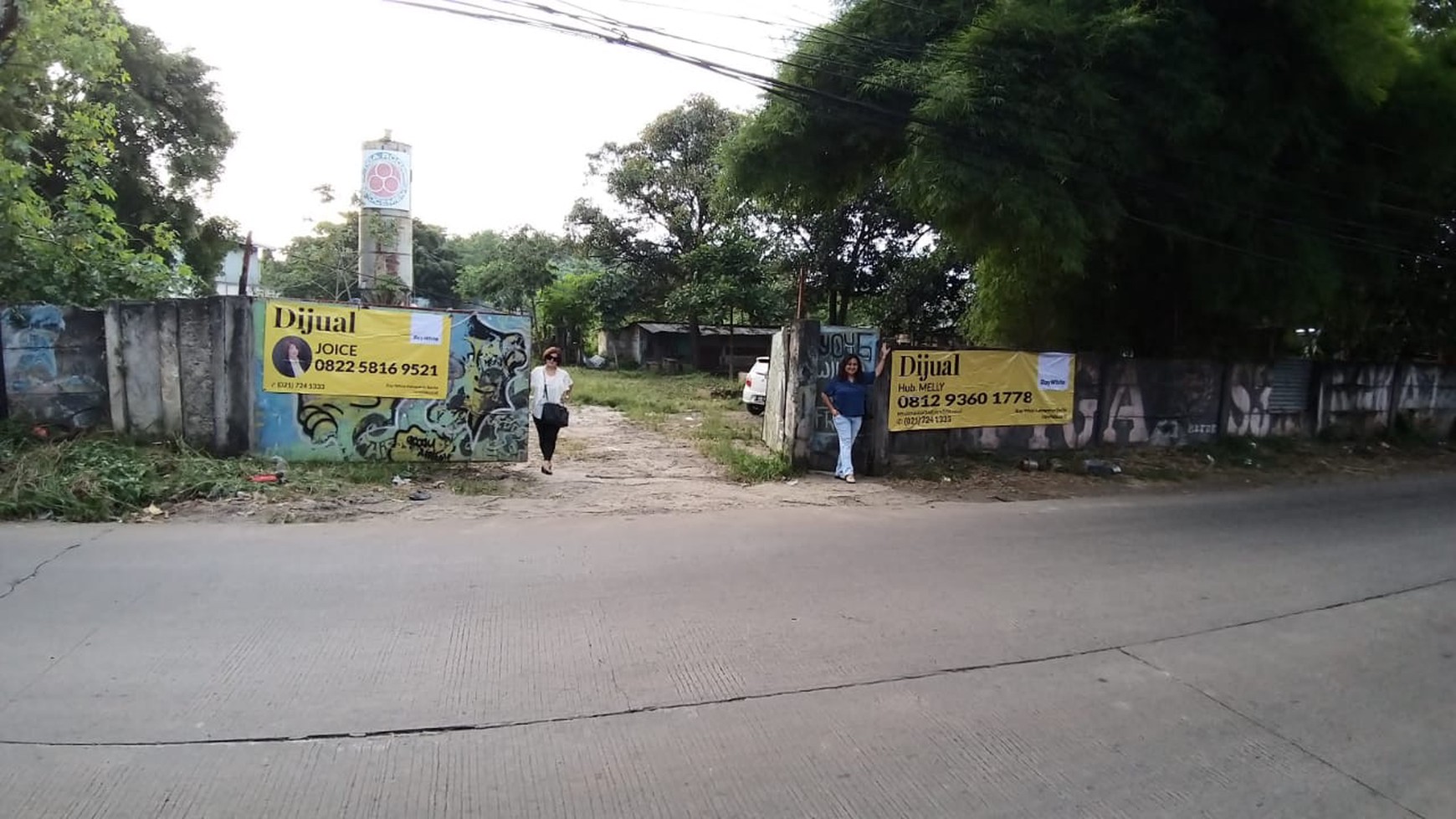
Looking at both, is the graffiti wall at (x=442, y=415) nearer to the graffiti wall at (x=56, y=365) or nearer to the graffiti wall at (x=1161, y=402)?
the graffiti wall at (x=56, y=365)

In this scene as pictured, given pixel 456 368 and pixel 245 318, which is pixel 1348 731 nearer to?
pixel 456 368

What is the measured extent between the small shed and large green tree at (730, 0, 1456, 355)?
20.5m

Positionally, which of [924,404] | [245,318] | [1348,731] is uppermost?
[245,318]

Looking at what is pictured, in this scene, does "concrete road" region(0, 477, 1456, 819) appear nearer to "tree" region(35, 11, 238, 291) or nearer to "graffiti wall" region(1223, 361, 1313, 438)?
"graffiti wall" region(1223, 361, 1313, 438)

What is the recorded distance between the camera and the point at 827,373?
34.7 ft

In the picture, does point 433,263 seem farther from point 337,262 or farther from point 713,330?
point 713,330

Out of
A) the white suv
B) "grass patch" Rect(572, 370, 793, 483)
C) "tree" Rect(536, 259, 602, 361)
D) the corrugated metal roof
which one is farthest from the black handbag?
"tree" Rect(536, 259, 602, 361)

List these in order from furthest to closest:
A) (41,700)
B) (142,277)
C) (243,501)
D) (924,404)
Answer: (924,404) < (142,277) < (243,501) < (41,700)

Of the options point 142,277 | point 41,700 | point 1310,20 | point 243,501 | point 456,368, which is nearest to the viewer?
point 41,700

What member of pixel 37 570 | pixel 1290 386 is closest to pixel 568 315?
pixel 1290 386

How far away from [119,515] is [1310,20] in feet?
42.0

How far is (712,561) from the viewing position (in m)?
6.11

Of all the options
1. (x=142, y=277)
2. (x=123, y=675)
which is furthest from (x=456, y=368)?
(x=123, y=675)

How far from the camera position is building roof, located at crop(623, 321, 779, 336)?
33.8m
